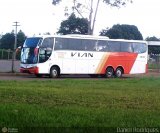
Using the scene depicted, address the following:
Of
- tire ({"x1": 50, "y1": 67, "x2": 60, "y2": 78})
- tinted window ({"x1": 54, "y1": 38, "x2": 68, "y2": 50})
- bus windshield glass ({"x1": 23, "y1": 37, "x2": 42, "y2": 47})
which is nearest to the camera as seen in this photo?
bus windshield glass ({"x1": 23, "y1": 37, "x2": 42, "y2": 47})

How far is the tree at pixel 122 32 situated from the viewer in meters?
89.2

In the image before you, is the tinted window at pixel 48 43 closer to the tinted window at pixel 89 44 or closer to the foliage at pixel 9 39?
the tinted window at pixel 89 44

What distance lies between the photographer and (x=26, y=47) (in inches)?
1185

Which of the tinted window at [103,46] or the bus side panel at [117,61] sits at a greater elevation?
the tinted window at [103,46]

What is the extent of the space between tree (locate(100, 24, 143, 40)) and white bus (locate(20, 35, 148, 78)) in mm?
54810

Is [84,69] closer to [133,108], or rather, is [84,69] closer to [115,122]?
[133,108]

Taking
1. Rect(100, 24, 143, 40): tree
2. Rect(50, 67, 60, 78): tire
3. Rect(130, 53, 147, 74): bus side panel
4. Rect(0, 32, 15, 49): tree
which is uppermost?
Rect(100, 24, 143, 40): tree

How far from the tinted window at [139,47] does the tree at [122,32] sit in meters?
54.1

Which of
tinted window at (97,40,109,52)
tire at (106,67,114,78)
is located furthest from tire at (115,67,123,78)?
tinted window at (97,40,109,52)

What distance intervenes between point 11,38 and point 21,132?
308 feet

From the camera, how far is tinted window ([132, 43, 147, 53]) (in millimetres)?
34000

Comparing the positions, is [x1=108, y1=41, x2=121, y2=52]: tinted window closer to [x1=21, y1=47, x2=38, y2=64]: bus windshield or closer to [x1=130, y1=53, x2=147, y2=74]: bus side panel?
[x1=130, y1=53, x2=147, y2=74]: bus side panel

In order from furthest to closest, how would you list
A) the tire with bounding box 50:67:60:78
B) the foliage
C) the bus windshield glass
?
the foliage, the tire with bounding box 50:67:60:78, the bus windshield glass

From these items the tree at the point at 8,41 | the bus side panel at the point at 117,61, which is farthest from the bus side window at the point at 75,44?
the tree at the point at 8,41
